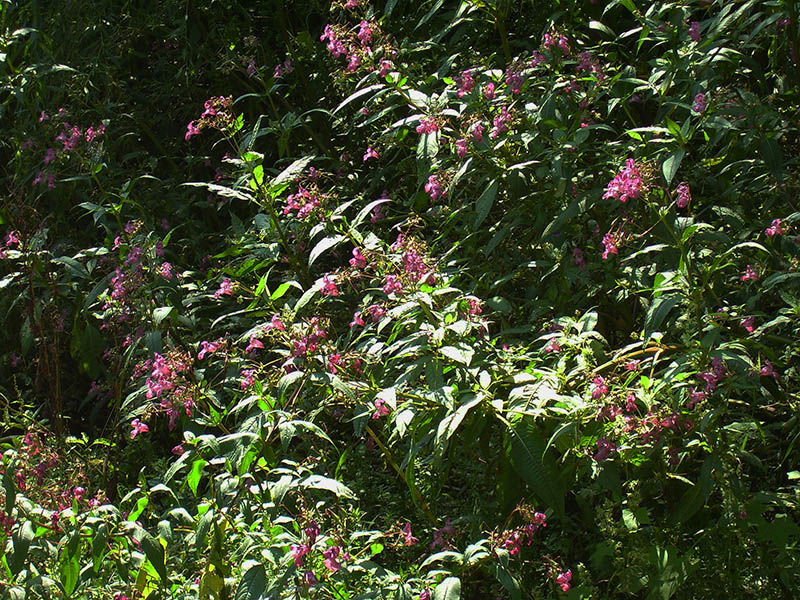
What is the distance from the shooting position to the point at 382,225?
12.7 ft

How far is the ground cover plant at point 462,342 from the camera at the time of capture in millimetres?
2270

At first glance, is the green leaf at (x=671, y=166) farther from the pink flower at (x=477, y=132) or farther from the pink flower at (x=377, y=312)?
the pink flower at (x=377, y=312)

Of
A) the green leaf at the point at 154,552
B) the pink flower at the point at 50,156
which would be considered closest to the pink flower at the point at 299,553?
the green leaf at the point at 154,552

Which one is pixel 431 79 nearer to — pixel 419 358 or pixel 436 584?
pixel 419 358

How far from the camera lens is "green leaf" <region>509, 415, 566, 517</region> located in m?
2.20

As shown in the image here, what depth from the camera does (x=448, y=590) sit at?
2.10m

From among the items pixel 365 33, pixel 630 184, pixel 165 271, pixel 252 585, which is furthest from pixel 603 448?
pixel 165 271

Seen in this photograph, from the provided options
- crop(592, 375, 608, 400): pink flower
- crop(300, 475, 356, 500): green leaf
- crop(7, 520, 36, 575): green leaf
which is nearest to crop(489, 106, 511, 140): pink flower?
crop(592, 375, 608, 400): pink flower

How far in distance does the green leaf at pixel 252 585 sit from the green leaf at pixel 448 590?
0.38 m

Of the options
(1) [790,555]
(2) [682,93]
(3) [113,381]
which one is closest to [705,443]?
(1) [790,555]

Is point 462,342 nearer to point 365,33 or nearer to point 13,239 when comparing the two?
point 365,33

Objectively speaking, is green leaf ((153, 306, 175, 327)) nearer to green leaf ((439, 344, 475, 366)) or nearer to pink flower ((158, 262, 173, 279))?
pink flower ((158, 262, 173, 279))

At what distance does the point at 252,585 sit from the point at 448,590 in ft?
1.41

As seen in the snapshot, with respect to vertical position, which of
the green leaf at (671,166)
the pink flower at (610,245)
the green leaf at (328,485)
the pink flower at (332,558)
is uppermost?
the green leaf at (671,166)
